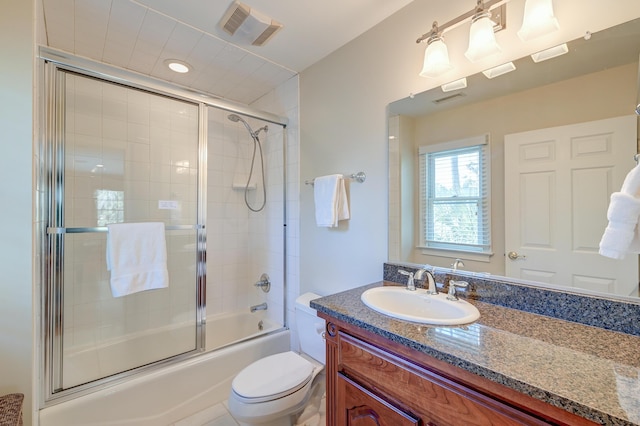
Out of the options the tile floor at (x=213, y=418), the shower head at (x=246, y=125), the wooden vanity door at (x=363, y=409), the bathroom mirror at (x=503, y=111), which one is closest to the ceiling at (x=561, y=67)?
the bathroom mirror at (x=503, y=111)

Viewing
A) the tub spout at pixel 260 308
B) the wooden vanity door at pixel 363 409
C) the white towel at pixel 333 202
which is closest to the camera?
the wooden vanity door at pixel 363 409

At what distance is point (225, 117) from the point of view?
99.0 inches

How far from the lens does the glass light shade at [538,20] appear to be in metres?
0.98

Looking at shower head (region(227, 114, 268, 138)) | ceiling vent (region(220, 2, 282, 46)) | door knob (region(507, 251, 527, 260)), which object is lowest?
door knob (region(507, 251, 527, 260))

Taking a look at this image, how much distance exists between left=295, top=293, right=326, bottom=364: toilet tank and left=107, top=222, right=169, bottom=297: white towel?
0.91 meters

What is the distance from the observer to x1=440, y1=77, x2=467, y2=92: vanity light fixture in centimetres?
125

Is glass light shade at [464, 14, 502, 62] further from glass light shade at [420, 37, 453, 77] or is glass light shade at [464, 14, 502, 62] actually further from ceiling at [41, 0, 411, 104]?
ceiling at [41, 0, 411, 104]

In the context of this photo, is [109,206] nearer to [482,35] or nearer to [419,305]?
[419,305]

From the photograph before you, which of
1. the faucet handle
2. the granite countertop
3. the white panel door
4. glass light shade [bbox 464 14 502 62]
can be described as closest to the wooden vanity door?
the granite countertop

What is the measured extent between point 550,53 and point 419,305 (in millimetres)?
1133

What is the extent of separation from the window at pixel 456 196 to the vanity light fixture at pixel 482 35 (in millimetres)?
347

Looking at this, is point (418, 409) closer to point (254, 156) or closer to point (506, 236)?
point (506, 236)

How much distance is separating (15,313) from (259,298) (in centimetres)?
166

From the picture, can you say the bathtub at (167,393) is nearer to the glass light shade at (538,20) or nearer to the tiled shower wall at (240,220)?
the tiled shower wall at (240,220)
